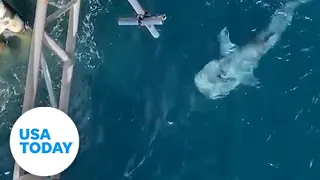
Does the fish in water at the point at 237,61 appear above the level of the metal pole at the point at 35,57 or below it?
below

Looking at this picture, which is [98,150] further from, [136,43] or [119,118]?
[136,43]

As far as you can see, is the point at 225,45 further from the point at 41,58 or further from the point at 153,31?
the point at 41,58

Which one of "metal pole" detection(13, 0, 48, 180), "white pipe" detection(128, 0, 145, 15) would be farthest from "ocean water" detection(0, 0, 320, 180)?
"metal pole" detection(13, 0, 48, 180)

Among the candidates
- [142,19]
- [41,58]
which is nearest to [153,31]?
[142,19]

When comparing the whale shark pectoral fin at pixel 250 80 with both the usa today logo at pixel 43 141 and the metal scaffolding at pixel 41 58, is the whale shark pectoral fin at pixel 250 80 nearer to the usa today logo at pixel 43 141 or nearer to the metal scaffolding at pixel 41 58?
the metal scaffolding at pixel 41 58

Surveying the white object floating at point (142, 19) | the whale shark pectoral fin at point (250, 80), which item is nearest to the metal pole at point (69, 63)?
the white object floating at point (142, 19)

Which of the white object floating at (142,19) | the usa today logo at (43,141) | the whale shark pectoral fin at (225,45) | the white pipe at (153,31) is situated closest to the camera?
the usa today logo at (43,141)

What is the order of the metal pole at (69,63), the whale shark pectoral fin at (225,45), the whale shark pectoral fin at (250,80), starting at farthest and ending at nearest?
1. the whale shark pectoral fin at (225,45)
2. the whale shark pectoral fin at (250,80)
3. the metal pole at (69,63)

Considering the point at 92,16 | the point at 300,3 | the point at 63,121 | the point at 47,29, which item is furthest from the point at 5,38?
the point at 300,3
